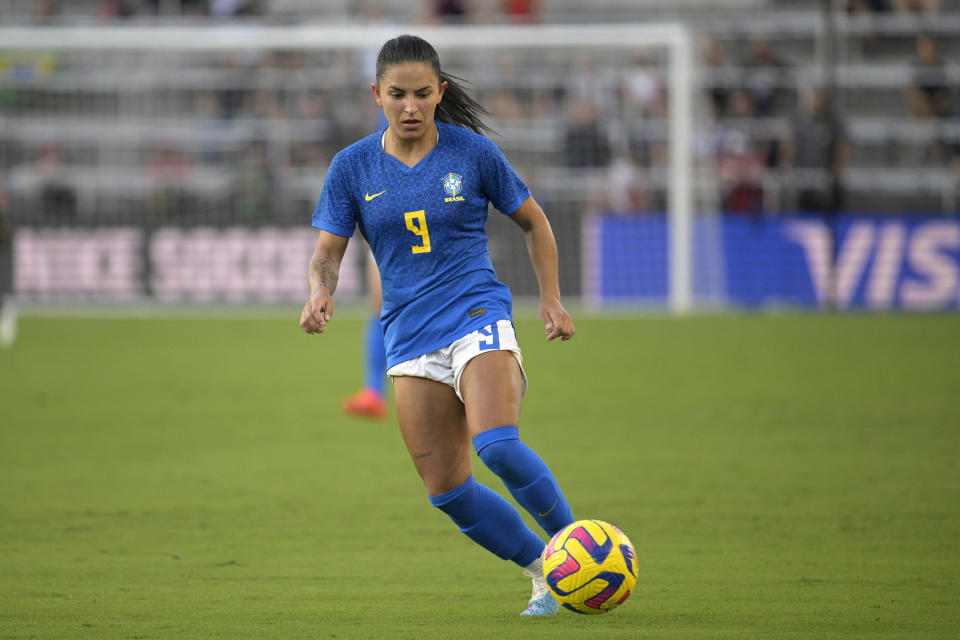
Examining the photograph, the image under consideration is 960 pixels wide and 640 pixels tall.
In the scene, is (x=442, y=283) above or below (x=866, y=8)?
below

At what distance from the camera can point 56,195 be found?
21906 millimetres

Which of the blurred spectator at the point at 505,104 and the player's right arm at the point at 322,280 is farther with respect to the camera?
the blurred spectator at the point at 505,104

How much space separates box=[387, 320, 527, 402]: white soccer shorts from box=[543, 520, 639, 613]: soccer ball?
0.59 metres

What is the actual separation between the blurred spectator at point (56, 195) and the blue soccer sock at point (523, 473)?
58.0ft

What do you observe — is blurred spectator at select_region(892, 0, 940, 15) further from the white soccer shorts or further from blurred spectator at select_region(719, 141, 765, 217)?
the white soccer shorts

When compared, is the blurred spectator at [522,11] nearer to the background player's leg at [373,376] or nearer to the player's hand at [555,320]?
the background player's leg at [373,376]

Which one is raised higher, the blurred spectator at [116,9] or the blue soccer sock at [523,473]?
the blurred spectator at [116,9]

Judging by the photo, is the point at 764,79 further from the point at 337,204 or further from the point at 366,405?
the point at 337,204

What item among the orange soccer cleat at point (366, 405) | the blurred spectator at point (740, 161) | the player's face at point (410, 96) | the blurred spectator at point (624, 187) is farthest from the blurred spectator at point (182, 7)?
the player's face at point (410, 96)

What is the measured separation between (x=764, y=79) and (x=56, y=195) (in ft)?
36.6

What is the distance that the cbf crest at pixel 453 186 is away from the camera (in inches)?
207

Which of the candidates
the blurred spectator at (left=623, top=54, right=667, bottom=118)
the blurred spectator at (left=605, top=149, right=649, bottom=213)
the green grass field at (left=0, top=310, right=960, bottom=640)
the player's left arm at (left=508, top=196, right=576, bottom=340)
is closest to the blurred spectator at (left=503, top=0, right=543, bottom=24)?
the blurred spectator at (left=623, top=54, right=667, bottom=118)

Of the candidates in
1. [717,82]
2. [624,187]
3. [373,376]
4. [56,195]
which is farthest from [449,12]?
[373,376]

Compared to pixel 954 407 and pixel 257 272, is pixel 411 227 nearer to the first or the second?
pixel 954 407
